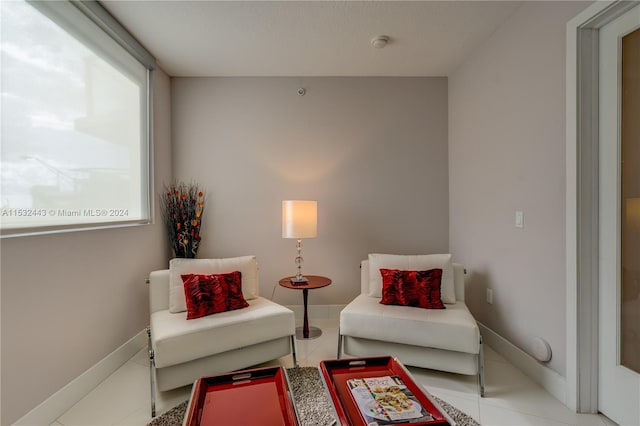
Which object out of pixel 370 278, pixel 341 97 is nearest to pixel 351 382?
pixel 370 278

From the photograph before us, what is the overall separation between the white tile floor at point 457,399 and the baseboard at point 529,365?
0.04m

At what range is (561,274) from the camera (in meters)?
1.97

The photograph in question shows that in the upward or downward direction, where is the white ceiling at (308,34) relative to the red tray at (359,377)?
upward

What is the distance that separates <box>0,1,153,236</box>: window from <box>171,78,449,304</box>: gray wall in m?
0.75

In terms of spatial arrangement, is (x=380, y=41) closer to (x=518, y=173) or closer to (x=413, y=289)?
(x=518, y=173)

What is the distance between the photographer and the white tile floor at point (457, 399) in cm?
181

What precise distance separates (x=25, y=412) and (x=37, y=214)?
100cm

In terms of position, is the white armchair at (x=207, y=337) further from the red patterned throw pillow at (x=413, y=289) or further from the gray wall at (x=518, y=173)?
the gray wall at (x=518, y=173)

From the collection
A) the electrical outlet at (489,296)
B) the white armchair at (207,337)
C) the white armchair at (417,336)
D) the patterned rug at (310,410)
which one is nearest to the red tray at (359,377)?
the patterned rug at (310,410)

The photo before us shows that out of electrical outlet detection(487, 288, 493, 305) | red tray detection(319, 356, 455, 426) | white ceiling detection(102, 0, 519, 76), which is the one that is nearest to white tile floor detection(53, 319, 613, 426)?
electrical outlet detection(487, 288, 493, 305)

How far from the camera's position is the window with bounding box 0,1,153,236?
165cm

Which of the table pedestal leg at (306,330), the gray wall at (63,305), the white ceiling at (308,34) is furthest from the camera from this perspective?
the table pedestal leg at (306,330)

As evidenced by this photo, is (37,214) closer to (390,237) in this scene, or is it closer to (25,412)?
(25,412)

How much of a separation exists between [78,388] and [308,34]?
286cm
